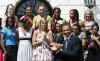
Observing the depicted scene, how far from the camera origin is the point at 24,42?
11047mm

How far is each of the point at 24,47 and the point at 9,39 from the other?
0.41 meters

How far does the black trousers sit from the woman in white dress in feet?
0.33

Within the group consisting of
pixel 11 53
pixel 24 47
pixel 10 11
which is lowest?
pixel 11 53

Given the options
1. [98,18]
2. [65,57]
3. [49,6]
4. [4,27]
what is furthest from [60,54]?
[49,6]

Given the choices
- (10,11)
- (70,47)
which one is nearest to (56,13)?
(10,11)

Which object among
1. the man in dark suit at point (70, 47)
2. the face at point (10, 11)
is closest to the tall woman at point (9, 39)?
the face at point (10, 11)

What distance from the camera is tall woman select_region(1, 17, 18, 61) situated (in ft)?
36.1

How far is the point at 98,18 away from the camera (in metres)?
16.5

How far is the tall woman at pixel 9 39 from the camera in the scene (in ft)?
36.1

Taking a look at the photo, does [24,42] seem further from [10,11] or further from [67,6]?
[67,6]

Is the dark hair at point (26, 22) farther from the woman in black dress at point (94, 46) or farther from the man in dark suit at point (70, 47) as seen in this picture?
the woman in black dress at point (94, 46)

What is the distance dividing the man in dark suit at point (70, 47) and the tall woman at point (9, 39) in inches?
59.4

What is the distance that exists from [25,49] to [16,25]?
2.57ft

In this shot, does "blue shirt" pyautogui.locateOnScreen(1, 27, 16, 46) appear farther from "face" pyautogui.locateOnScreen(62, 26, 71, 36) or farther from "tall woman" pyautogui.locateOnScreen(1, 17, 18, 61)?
"face" pyautogui.locateOnScreen(62, 26, 71, 36)
